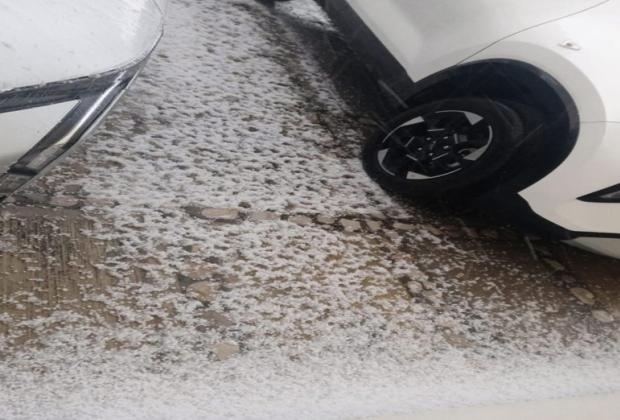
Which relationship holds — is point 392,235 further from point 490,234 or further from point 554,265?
point 554,265

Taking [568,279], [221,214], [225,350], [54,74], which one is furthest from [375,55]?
[54,74]

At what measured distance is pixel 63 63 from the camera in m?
1.96

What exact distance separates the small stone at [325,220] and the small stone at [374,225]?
172 mm

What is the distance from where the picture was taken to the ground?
220 centimetres

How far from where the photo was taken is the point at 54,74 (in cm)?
192

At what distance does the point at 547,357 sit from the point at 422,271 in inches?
24.3

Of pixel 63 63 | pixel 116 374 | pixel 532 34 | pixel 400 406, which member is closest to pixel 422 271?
pixel 400 406

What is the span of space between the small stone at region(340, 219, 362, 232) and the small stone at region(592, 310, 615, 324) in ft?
3.71

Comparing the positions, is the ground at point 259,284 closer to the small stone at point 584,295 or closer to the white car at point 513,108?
the small stone at point 584,295

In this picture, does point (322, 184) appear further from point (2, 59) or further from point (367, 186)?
point (2, 59)

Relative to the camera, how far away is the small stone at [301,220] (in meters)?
3.03

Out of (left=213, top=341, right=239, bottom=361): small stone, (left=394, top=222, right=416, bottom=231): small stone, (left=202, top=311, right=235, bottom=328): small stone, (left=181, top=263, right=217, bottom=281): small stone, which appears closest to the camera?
(left=213, top=341, right=239, bottom=361): small stone

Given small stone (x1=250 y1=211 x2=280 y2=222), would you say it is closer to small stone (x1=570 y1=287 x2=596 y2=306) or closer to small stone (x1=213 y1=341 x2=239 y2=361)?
small stone (x1=213 y1=341 x2=239 y2=361)

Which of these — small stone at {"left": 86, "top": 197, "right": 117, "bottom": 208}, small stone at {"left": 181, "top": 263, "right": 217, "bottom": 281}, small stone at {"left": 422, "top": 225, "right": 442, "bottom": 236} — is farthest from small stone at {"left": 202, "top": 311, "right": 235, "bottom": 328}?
small stone at {"left": 422, "top": 225, "right": 442, "bottom": 236}
